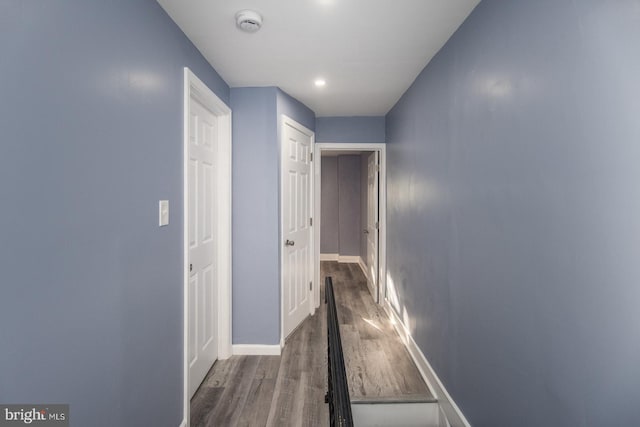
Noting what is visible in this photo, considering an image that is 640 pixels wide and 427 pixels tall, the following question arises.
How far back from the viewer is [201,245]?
7.36ft

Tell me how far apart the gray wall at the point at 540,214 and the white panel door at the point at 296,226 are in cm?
140

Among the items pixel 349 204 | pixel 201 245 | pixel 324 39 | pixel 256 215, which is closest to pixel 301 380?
pixel 201 245

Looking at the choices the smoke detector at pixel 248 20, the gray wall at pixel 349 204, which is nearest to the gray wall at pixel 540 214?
the smoke detector at pixel 248 20

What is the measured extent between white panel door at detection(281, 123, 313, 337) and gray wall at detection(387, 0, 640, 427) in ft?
4.59

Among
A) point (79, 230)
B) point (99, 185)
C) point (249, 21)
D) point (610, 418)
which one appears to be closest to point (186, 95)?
point (249, 21)

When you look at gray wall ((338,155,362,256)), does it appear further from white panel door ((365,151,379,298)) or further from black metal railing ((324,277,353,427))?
black metal railing ((324,277,353,427))

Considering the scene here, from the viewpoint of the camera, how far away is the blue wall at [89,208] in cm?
83

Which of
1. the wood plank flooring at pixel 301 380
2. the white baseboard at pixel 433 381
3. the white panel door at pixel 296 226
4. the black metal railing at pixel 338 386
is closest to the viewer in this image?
the black metal railing at pixel 338 386

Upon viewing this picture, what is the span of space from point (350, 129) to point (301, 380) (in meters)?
2.76

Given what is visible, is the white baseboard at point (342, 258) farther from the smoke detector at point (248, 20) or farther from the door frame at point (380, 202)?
the smoke detector at point (248, 20)

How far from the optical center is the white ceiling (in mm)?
1584

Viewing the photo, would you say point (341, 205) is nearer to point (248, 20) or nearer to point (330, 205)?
point (330, 205)

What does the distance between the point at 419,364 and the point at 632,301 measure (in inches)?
76.1

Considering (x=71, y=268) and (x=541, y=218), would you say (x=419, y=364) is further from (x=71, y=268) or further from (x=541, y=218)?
(x=71, y=268)
